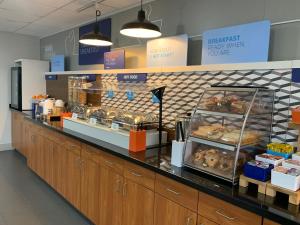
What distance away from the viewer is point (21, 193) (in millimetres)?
3742

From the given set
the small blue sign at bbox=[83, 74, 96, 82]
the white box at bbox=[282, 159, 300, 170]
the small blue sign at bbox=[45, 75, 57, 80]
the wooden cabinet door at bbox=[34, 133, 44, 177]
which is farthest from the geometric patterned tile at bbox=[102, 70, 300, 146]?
the small blue sign at bbox=[45, 75, 57, 80]

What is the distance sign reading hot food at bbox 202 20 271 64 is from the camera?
203 centimetres

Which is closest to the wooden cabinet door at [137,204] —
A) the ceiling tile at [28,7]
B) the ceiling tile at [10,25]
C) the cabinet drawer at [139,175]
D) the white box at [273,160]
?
the cabinet drawer at [139,175]

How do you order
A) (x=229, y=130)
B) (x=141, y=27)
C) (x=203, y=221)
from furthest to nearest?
(x=141, y=27), (x=229, y=130), (x=203, y=221)

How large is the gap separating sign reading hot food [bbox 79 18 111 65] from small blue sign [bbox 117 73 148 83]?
73 cm

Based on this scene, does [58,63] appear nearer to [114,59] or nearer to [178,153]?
[114,59]

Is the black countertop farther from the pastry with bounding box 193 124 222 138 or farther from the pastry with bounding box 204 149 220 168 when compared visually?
the pastry with bounding box 193 124 222 138

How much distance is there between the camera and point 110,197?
8.27 feet

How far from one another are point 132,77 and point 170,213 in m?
1.92

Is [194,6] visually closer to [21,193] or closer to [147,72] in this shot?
[147,72]

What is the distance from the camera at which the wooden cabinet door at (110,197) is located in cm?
241

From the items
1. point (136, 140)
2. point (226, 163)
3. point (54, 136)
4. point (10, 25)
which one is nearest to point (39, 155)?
point (54, 136)

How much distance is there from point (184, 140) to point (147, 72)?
133 cm

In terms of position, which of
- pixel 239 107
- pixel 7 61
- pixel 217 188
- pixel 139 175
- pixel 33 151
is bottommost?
pixel 33 151
